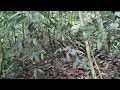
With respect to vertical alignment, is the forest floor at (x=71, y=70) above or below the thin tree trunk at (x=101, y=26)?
below

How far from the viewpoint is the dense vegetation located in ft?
7.06

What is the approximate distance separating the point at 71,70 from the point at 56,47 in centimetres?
27

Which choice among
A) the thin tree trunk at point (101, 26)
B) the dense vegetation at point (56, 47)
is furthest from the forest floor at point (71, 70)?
the thin tree trunk at point (101, 26)

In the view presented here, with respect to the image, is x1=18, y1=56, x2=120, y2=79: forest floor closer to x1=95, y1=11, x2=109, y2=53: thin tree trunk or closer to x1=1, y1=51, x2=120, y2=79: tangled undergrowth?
x1=1, y1=51, x2=120, y2=79: tangled undergrowth

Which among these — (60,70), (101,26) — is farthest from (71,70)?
(101,26)

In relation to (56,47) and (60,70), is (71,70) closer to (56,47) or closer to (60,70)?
(60,70)

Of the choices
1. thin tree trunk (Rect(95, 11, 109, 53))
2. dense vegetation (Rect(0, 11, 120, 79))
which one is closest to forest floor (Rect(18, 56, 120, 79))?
dense vegetation (Rect(0, 11, 120, 79))

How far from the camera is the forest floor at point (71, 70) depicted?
90.8 inches

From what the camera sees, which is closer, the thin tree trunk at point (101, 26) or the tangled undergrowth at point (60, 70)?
the tangled undergrowth at point (60, 70)

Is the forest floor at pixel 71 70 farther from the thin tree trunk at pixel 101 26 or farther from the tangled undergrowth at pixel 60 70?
the thin tree trunk at pixel 101 26

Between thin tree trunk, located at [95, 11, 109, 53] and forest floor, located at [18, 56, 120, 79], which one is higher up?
thin tree trunk, located at [95, 11, 109, 53]
